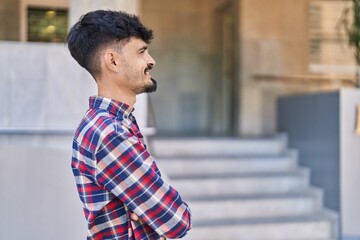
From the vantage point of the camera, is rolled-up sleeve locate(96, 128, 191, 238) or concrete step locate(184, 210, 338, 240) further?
concrete step locate(184, 210, 338, 240)

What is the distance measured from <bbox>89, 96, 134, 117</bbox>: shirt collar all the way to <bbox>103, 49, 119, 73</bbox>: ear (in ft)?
0.24

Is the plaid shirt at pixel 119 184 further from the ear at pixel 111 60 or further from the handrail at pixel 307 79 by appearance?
the handrail at pixel 307 79

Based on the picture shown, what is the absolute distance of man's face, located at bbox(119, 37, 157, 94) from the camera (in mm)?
1028

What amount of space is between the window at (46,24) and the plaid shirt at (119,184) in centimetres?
294

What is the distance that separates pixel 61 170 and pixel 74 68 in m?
0.77

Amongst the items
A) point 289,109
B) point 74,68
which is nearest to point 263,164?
point 289,109

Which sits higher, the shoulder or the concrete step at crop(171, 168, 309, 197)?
the shoulder

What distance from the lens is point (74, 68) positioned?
3.28 meters

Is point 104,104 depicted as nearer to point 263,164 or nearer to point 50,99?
point 50,99

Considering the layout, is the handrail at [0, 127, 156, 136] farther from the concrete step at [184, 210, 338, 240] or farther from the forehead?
the forehead

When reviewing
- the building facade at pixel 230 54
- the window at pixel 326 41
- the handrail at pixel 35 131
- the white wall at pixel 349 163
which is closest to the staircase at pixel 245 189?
the white wall at pixel 349 163

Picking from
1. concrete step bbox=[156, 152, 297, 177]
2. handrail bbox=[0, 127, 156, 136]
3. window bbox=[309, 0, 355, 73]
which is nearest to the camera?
handrail bbox=[0, 127, 156, 136]

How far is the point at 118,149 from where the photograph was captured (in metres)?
0.92

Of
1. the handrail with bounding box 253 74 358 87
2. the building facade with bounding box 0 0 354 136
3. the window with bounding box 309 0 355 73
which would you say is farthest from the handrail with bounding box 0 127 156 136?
the window with bounding box 309 0 355 73
